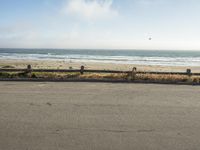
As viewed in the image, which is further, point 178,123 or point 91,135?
point 178,123

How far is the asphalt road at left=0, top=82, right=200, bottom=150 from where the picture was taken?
4.99m

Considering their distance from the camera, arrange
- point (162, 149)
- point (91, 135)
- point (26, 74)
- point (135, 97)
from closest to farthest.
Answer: point (162, 149)
point (91, 135)
point (135, 97)
point (26, 74)

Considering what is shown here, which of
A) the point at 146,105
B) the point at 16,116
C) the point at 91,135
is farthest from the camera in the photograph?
the point at 146,105

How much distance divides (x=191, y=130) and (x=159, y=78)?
32.3 feet

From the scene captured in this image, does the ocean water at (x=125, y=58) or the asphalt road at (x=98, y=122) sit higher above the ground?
the ocean water at (x=125, y=58)

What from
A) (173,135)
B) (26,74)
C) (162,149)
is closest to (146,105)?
(173,135)

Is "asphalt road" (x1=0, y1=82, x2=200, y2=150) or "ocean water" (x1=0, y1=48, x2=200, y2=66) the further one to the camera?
"ocean water" (x1=0, y1=48, x2=200, y2=66)

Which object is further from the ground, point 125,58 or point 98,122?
point 125,58

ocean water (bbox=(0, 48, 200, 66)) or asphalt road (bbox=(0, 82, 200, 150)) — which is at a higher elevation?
ocean water (bbox=(0, 48, 200, 66))

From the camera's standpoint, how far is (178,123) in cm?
638

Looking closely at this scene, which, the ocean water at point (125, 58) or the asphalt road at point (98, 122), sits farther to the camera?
the ocean water at point (125, 58)

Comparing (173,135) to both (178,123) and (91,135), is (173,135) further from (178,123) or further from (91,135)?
(91,135)

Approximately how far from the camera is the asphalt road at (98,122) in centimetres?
499

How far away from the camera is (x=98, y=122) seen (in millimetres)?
6387
